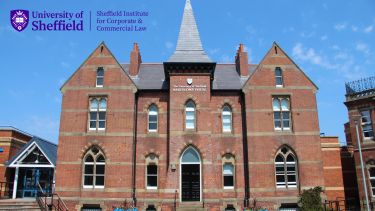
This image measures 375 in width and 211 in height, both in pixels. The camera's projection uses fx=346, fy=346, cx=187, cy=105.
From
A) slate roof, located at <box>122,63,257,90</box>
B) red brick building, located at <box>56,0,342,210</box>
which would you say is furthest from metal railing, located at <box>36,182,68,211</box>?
slate roof, located at <box>122,63,257,90</box>

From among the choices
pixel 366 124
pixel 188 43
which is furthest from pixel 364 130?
pixel 188 43

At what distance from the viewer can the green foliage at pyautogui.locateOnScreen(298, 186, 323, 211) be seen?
21.4 metres

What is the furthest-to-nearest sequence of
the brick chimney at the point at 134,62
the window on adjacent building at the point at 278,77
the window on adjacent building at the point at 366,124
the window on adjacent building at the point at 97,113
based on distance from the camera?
the brick chimney at the point at 134,62, the window on adjacent building at the point at 366,124, the window on adjacent building at the point at 278,77, the window on adjacent building at the point at 97,113

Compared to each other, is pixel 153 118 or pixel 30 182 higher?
pixel 153 118

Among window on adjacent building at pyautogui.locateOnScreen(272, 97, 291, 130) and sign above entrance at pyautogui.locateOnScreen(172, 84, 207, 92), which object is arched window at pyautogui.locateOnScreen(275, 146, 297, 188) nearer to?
window on adjacent building at pyautogui.locateOnScreen(272, 97, 291, 130)

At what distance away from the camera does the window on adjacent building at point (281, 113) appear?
24.0 meters

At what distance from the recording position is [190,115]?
23.5m

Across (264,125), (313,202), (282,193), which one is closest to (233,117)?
(264,125)

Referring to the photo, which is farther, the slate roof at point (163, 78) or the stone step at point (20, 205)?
the slate roof at point (163, 78)

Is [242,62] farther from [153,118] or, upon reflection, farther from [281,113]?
[153,118]

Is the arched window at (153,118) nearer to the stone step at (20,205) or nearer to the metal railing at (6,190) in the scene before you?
the stone step at (20,205)

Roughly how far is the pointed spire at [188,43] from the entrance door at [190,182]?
24.0ft

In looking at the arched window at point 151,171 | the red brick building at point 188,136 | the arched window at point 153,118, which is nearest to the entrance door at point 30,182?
the red brick building at point 188,136

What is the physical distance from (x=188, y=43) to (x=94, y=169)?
11043 mm
